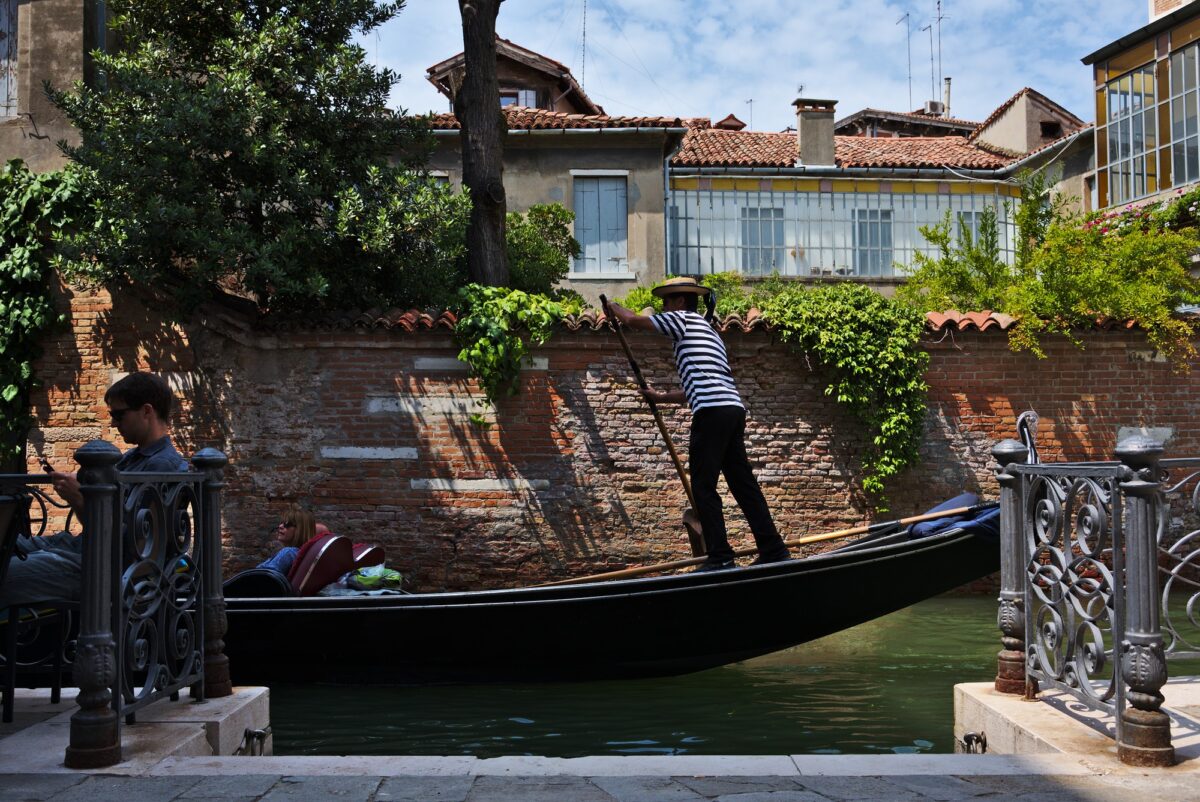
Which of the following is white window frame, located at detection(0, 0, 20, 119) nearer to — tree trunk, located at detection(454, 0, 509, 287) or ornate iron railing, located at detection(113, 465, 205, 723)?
tree trunk, located at detection(454, 0, 509, 287)

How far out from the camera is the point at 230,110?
24.8ft

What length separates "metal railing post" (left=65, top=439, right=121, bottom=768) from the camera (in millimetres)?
2834

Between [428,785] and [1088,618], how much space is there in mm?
1798

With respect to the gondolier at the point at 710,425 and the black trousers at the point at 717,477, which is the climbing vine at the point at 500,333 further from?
the black trousers at the point at 717,477

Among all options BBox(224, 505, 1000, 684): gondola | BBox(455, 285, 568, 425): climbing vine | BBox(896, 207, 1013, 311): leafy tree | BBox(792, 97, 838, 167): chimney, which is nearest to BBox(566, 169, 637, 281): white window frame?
BBox(792, 97, 838, 167): chimney

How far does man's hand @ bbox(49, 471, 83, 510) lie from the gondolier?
109 inches

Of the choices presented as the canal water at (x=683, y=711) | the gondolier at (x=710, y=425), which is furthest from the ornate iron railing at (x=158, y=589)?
the gondolier at (x=710, y=425)

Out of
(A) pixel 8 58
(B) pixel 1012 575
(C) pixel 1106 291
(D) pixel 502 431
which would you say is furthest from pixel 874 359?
(A) pixel 8 58

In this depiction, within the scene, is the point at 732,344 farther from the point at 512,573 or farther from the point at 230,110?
the point at 230,110

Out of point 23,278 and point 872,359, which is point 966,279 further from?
point 23,278

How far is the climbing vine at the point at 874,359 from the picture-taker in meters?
8.14

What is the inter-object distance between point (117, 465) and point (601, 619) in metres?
2.65

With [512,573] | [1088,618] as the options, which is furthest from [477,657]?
[1088,618]

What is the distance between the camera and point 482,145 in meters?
9.17
